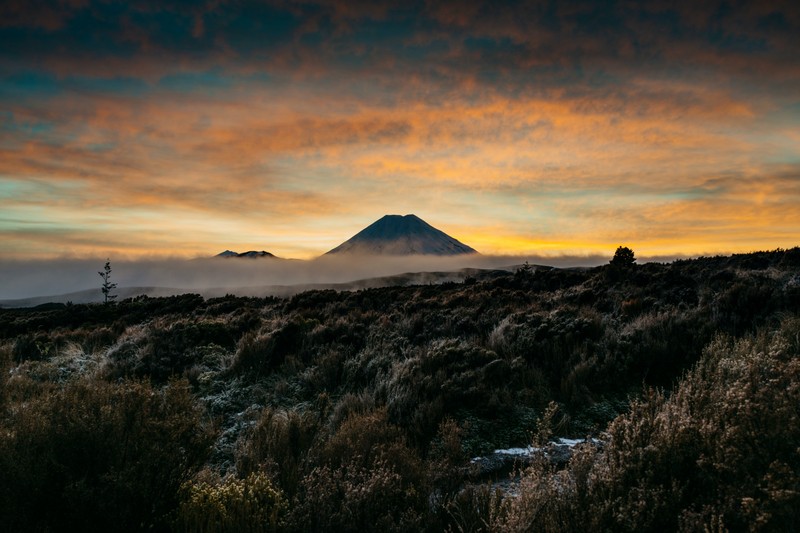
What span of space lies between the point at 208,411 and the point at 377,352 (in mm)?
3250

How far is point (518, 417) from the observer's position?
6.41 m

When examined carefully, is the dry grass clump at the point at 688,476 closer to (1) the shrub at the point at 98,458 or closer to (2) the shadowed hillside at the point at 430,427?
(2) the shadowed hillside at the point at 430,427

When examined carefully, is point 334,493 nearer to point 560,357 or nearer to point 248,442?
point 248,442

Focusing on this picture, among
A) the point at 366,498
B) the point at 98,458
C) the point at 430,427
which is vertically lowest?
the point at 430,427

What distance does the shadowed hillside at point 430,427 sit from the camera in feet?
10.7

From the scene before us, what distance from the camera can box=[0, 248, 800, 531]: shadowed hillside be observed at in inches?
128

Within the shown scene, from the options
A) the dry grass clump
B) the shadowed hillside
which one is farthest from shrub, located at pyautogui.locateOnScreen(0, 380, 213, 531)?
the dry grass clump

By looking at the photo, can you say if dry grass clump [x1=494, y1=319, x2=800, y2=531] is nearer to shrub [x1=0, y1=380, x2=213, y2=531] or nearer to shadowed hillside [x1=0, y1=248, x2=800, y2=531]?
shadowed hillside [x1=0, y1=248, x2=800, y2=531]

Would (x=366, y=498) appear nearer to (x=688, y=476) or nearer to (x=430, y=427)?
(x=688, y=476)

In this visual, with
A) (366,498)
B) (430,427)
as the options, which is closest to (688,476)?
(366,498)

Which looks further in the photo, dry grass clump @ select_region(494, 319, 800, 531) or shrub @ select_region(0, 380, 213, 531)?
shrub @ select_region(0, 380, 213, 531)

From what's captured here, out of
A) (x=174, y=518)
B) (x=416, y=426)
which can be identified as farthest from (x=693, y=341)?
(x=174, y=518)

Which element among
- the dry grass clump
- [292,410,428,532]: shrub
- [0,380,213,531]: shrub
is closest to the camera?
the dry grass clump

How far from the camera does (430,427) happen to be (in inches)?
239
